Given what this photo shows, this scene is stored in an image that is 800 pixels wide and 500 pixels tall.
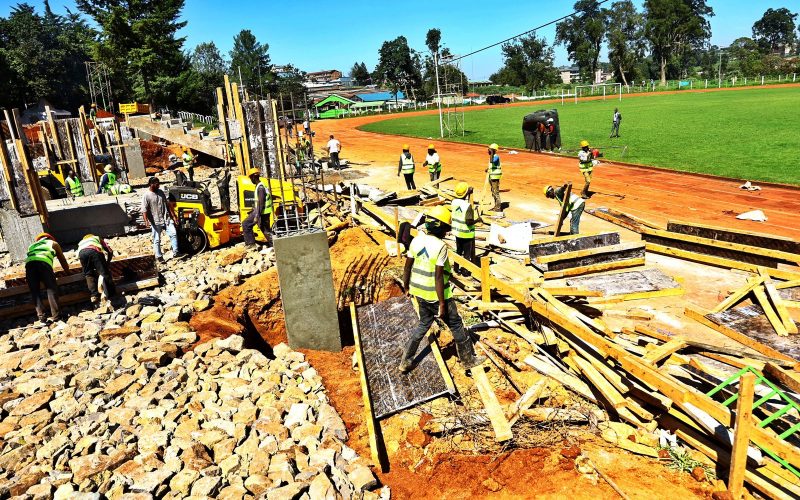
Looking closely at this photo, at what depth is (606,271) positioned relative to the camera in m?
9.67

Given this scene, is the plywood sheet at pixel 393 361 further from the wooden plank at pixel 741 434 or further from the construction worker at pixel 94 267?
the construction worker at pixel 94 267

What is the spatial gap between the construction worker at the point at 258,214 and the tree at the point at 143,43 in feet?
121

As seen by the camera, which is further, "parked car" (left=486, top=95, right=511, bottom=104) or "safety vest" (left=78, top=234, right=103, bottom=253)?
"parked car" (left=486, top=95, right=511, bottom=104)

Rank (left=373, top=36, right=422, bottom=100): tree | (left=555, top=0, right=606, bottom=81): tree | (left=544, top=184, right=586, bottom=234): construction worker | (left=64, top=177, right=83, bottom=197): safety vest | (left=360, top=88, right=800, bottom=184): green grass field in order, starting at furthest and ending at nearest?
(left=555, top=0, right=606, bottom=81): tree < (left=373, top=36, right=422, bottom=100): tree < (left=360, top=88, right=800, bottom=184): green grass field < (left=64, top=177, right=83, bottom=197): safety vest < (left=544, top=184, right=586, bottom=234): construction worker

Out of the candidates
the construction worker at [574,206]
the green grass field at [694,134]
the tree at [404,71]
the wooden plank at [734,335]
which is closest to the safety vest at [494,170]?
the construction worker at [574,206]

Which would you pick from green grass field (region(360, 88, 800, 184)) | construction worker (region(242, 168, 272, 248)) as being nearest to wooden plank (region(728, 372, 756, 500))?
construction worker (region(242, 168, 272, 248))

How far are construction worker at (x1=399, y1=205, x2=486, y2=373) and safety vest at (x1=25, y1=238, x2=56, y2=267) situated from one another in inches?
255

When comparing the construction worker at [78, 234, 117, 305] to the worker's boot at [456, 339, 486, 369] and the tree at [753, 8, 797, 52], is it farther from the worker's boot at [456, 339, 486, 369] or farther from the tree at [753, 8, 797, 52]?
the tree at [753, 8, 797, 52]

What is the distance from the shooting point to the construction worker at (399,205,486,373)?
6.08 metres

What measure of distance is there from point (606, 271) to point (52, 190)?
19494 millimetres

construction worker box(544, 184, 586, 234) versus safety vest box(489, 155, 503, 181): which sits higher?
safety vest box(489, 155, 503, 181)

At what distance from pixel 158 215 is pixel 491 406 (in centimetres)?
885

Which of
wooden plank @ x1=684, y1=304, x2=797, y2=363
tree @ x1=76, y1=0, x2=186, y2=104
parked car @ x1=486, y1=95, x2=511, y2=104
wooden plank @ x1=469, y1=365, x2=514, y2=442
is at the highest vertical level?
tree @ x1=76, y1=0, x2=186, y2=104

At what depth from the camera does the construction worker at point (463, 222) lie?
9.09 metres
